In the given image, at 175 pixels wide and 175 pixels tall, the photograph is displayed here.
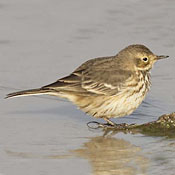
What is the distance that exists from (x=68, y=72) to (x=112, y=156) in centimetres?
350

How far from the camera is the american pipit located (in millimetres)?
10492

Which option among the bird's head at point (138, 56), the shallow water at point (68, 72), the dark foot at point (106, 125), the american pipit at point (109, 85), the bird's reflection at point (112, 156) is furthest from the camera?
the bird's head at point (138, 56)

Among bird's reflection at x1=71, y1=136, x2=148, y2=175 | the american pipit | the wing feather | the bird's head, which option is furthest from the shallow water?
the bird's head

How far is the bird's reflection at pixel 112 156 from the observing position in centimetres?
844

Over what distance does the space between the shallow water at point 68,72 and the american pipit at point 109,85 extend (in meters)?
0.36

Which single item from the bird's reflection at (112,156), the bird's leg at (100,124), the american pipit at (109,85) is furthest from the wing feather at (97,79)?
the bird's reflection at (112,156)

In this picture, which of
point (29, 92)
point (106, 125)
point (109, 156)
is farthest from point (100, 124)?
point (109, 156)

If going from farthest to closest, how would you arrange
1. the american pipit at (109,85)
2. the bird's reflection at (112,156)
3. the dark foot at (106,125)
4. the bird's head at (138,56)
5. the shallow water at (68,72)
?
the bird's head at (138,56) → the american pipit at (109,85) → the dark foot at (106,125) → the shallow water at (68,72) → the bird's reflection at (112,156)

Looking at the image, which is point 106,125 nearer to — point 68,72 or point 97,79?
point 97,79

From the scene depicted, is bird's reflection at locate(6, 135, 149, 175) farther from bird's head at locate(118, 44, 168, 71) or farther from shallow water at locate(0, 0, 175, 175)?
bird's head at locate(118, 44, 168, 71)

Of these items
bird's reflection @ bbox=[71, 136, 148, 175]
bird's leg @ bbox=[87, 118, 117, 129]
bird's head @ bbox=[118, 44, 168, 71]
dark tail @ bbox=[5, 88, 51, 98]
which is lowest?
bird's reflection @ bbox=[71, 136, 148, 175]

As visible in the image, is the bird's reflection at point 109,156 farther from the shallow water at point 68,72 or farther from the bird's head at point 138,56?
the bird's head at point 138,56

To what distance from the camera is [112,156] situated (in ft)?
29.7

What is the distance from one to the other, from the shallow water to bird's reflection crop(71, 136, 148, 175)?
0.04ft
